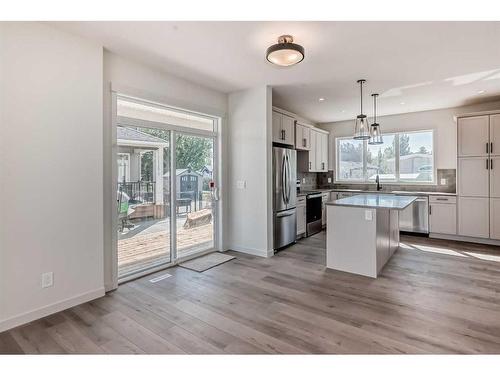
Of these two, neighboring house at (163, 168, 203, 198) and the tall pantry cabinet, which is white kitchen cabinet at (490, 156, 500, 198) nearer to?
the tall pantry cabinet

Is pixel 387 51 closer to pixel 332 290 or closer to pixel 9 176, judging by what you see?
pixel 332 290

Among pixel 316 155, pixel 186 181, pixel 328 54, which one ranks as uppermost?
pixel 328 54

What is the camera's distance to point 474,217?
5066 millimetres

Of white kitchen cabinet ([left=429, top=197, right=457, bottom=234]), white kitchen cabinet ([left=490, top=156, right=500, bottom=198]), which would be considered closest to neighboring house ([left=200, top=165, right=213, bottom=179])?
white kitchen cabinet ([left=429, top=197, right=457, bottom=234])

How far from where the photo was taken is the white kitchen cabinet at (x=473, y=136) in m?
4.94

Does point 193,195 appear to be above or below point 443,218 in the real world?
above

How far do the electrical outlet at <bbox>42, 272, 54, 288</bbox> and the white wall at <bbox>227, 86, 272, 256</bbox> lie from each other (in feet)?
8.68

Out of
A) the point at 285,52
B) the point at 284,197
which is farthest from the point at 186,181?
the point at 285,52

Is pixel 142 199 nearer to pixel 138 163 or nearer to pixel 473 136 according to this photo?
pixel 138 163

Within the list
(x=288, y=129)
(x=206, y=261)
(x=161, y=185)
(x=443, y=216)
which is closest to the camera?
(x=161, y=185)

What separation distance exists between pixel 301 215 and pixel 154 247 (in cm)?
288

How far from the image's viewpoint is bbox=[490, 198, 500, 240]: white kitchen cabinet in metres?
4.85

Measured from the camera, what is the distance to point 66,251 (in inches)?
106
